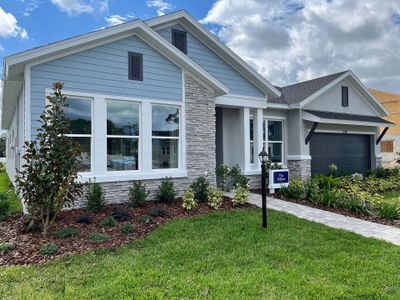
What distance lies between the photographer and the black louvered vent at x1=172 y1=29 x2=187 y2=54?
38.0 feet

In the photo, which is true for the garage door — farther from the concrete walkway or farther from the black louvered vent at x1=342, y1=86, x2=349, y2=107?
the concrete walkway

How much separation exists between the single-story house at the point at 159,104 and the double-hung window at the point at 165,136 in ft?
0.10

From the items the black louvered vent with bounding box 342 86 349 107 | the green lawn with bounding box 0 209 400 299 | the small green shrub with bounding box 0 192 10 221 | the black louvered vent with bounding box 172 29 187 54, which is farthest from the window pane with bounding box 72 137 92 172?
the black louvered vent with bounding box 342 86 349 107

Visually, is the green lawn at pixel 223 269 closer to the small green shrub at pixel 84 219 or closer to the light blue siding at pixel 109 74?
the small green shrub at pixel 84 219

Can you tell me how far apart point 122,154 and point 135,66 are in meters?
2.52

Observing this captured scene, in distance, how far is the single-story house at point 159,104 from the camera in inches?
319

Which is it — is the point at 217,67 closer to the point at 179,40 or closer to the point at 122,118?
the point at 179,40

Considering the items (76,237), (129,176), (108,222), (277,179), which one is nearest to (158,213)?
(108,222)

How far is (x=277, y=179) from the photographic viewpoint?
37.0 feet

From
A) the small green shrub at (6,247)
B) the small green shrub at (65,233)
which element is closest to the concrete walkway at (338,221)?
the small green shrub at (65,233)

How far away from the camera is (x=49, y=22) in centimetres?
1275

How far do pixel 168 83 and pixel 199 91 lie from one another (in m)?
1.15

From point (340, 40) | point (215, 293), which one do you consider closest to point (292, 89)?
point (340, 40)

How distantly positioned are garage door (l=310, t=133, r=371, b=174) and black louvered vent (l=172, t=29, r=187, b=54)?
741 centimetres
